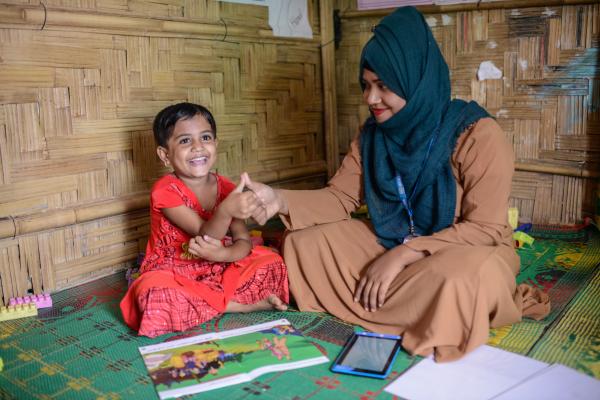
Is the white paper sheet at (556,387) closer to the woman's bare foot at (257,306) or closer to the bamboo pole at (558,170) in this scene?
the woman's bare foot at (257,306)

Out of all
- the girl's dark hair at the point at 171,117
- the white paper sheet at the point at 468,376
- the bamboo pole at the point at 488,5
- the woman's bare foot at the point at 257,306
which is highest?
the bamboo pole at the point at 488,5

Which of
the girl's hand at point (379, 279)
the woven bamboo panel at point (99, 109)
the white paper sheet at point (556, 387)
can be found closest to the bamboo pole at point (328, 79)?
the woven bamboo panel at point (99, 109)

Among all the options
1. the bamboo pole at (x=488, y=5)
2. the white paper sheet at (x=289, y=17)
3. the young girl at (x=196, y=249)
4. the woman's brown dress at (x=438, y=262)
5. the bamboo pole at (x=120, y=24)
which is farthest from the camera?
the white paper sheet at (x=289, y=17)

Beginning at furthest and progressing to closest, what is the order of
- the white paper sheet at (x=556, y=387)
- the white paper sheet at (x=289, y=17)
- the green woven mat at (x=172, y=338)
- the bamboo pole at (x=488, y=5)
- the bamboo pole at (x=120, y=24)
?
the white paper sheet at (x=289, y=17) < the bamboo pole at (x=488, y=5) < the bamboo pole at (x=120, y=24) < the green woven mat at (x=172, y=338) < the white paper sheet at (x=556, y=387)

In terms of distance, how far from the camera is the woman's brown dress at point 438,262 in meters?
1.62

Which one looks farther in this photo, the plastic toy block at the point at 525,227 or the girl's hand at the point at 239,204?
the plastic toy block at the point at 525,227

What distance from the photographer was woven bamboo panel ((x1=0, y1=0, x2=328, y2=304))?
2.13 meters

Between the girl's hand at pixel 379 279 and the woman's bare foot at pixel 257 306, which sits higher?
the girl's hand at pixel 379 279

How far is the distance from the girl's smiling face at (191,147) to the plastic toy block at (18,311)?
2.35 feet

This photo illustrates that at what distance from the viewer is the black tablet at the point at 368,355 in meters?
1.54

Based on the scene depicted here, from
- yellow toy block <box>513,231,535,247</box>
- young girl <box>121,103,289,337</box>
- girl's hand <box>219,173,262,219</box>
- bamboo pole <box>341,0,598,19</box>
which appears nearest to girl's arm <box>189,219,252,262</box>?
young girl <box>121,103,289,337</box>

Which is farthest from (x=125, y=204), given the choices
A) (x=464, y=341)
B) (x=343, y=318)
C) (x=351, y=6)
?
(x=351, y=6)

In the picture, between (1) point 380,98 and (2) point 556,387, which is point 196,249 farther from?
(2) point 556,387

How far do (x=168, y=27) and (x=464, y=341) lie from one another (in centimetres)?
184
